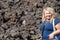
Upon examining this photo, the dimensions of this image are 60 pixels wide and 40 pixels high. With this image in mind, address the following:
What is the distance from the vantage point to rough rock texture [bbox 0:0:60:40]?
7.50 m

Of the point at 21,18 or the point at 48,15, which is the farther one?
the point at 21,18

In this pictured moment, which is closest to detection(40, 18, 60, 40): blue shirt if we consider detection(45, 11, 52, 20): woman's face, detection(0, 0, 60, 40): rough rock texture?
detection(45, 11, 52, 20): woman's face

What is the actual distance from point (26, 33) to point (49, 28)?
3.84 meters

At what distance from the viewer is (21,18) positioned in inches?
323

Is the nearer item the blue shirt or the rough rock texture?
the blue shirt

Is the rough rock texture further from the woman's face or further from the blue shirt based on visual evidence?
the woman's face

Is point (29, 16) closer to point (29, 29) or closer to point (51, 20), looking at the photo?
point (29, 29)

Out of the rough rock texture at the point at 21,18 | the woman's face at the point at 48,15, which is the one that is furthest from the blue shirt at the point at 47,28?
the rough rock texture at the point at 21,18

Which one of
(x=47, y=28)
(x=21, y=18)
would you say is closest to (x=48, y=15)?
(x=47, y=28)

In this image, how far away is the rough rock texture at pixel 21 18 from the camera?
7504 mm

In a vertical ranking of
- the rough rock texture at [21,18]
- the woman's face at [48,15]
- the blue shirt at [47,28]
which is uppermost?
the woman's face at [48,15]

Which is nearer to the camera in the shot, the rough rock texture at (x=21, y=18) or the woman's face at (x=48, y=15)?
the woman's face at (x=48, y=15)

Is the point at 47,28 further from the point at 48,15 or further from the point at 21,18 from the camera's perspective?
the point at 21,18

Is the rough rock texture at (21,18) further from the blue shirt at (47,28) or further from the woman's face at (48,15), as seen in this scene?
the woman's face at (48,15)
